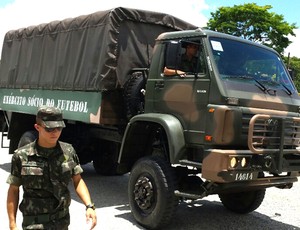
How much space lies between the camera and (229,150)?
4.44m

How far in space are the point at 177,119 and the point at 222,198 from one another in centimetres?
183

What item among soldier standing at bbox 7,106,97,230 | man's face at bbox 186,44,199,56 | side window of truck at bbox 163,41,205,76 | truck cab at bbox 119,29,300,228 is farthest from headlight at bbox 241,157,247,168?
soldier standing at bbox 7,106,97,230

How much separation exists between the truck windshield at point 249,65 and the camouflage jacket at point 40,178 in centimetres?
253

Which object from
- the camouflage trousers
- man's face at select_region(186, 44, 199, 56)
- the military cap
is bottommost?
the camouflage trousers

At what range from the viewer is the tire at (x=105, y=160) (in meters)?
8.23

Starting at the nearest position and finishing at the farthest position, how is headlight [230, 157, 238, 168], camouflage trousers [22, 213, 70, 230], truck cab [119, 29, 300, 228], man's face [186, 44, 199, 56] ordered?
camouflage trousers [22, 213, 70, 230], headlight [230, 157, 238, 168], truck cab [119, 29, 300, 228], man's face [186, 44, 199, 56]

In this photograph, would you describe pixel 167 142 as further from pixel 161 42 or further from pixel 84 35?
pixel 84 35

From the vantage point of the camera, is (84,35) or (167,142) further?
(84,35)

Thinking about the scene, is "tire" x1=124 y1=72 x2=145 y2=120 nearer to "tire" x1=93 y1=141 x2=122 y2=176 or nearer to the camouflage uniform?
"tire" x1=93 y1=141 x2=122 y2=176

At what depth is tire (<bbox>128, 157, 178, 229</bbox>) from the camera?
16.2ft

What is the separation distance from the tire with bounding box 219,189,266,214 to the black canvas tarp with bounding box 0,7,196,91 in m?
2.37

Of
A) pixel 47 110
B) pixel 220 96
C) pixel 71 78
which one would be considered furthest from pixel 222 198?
pixel 47 110

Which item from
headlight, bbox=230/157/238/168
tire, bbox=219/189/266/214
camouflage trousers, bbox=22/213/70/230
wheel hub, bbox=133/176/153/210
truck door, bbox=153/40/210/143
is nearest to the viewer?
camouflage trousers, bbox=22/213/70/230

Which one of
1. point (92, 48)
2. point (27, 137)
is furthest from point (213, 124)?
point (27, 137)
